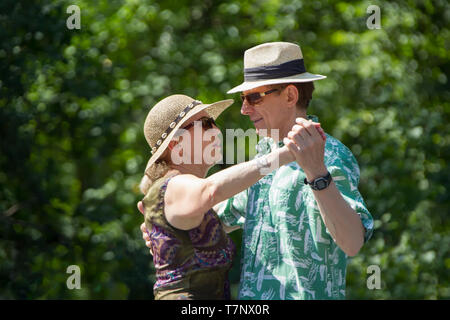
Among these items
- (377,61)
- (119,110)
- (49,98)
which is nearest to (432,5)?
(377,61)

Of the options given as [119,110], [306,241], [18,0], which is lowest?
[306,241]

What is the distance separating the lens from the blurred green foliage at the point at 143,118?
5.74 meters

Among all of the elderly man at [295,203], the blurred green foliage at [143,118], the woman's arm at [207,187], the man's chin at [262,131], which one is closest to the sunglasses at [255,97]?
the elderly man at [295,203]

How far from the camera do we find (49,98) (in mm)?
5664

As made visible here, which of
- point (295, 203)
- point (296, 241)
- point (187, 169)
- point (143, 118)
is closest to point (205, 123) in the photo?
point (187, 169)

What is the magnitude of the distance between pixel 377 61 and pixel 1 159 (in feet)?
11.2

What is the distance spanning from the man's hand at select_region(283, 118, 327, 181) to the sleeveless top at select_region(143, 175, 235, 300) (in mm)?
520

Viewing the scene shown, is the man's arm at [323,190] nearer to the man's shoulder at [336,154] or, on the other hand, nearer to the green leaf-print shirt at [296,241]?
the green leaf-print shirt at [296,241]

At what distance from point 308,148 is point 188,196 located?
50 centimetres

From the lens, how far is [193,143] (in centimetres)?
276

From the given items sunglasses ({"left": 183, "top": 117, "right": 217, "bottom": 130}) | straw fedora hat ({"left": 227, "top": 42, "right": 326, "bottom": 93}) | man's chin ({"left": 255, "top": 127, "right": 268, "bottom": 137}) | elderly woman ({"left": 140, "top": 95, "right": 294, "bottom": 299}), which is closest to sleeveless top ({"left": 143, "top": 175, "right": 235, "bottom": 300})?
elderly woman ({"left": 140, "top": 95, "right": 294, "bottom": 299})

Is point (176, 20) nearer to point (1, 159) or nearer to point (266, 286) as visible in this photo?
point (1, 159)

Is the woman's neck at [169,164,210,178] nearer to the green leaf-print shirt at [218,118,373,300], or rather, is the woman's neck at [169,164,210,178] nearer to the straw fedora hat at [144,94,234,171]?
the straw fedora hat at [144,94,234,171]

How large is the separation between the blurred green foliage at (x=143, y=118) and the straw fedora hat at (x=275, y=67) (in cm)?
275
